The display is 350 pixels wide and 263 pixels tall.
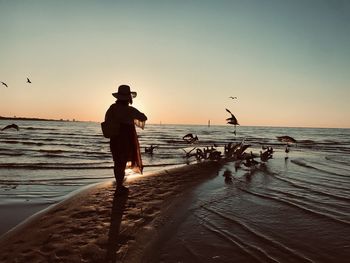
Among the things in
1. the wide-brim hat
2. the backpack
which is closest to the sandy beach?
the backpack

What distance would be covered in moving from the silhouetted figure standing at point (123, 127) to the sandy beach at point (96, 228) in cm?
61

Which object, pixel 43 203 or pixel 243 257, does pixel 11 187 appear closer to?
pixel 43 203

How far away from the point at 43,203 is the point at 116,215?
7.40 ft

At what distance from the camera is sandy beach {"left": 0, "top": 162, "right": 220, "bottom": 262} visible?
11.9 ft

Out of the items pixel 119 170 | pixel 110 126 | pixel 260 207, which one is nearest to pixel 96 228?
pixel 119 170

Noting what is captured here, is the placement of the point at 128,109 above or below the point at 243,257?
above

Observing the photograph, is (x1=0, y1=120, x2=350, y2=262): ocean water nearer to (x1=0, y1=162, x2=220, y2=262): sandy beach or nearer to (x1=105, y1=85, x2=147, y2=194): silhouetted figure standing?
(x1=0, y1=162, x2=220, y2=262): sandy beach

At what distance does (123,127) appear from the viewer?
22.0 feet

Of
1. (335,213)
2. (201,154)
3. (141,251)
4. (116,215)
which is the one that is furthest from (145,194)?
(201,154)

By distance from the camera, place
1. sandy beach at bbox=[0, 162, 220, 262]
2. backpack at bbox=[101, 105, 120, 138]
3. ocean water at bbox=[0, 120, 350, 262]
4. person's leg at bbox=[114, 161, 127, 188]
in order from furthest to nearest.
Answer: person's leg at bbox=[114, 161, 127, 188]
backpack at bbox=[101, 105, 120, 138]
ocean water at bbox=[0, 120, 350, 262]
sandy beach at bbox=[0, 162, 220, 262]

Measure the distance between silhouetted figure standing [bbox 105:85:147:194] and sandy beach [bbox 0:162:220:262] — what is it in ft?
2.00

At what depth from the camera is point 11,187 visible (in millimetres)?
8344

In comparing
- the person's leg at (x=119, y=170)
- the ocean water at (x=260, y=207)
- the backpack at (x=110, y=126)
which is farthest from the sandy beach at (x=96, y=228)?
the backpack at (x=110, y=126)

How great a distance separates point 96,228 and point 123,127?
2.63 meters
